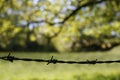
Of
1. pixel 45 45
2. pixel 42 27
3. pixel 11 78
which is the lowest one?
pixel 11 78

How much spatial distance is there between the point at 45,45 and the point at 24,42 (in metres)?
2.10

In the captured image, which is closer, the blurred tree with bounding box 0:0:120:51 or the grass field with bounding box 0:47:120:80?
the grass field with bounding box 0:47:120:80

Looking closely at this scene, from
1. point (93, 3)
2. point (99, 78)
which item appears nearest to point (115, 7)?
point (93, 3)

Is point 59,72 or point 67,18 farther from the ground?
point 67,18

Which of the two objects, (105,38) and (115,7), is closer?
(115,7)

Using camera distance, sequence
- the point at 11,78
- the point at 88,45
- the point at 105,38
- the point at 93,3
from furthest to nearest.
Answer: the point at 88,45 → the point at 105,38 → the point at 93,3 → the point at 11,78

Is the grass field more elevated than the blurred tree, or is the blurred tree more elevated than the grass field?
the blurred tree

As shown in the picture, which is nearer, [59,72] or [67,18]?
[59,72]

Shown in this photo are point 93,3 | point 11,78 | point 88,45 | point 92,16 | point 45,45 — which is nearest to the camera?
point 11,78

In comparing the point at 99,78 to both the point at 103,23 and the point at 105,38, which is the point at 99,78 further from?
the point at 105,38

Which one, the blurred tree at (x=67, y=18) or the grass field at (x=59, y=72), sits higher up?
the blurred tree at (x=67, y=18)

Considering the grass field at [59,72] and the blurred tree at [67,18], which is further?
the blurred tree at [67,18]

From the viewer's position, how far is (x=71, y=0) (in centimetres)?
1798

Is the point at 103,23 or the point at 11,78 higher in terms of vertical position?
the point at 103,23
